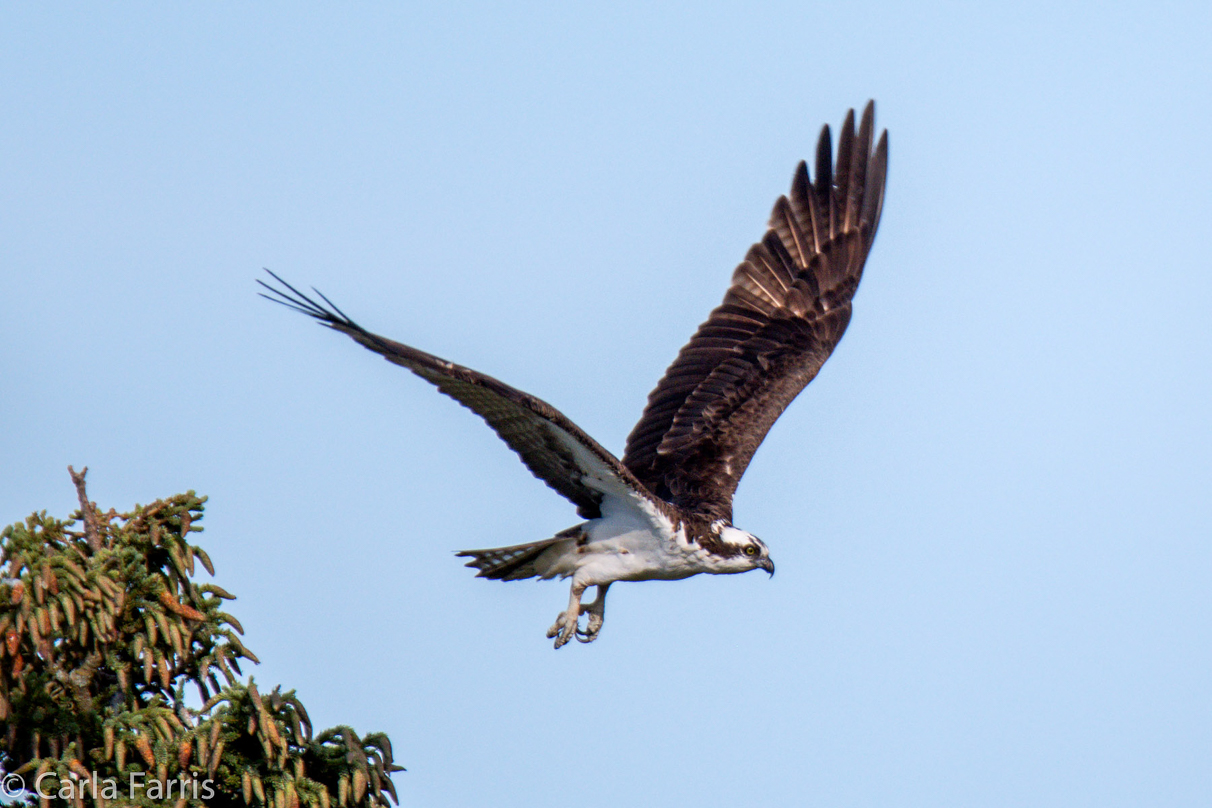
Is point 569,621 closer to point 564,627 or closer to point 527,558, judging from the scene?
point 564,627

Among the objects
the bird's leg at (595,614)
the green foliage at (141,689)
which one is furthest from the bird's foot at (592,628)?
the green foliage at (141,689)

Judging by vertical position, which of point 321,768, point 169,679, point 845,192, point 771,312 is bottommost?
point 321,768

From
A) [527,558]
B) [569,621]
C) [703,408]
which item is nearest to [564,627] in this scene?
[569,621]

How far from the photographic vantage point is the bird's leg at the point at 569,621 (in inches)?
364

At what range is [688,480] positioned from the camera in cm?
1070

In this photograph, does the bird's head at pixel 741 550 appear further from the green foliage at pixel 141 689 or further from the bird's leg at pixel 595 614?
the green foliage at pixel 141 689

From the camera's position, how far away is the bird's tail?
9.44 metres

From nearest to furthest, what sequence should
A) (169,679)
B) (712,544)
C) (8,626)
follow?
(8,626)
(169,679)
(712,544)

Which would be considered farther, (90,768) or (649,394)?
(649,394)

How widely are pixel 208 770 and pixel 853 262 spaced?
27.4 feet

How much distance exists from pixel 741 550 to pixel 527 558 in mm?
1501

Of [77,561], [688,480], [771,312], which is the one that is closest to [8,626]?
[77,561]

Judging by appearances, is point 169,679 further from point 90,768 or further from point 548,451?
point 548,451

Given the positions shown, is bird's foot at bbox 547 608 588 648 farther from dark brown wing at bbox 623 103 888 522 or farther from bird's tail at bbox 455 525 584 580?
dark brown wing at bbox 623 103 888 522
